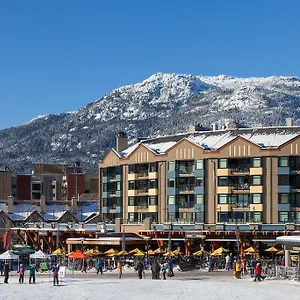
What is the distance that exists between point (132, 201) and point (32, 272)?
5286 cm

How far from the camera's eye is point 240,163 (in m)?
124

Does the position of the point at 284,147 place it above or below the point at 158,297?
above

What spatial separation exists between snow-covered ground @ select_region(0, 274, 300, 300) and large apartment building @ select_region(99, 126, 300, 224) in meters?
36.7

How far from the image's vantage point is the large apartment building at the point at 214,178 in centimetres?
12162

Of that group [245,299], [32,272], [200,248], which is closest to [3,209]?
[200,248]

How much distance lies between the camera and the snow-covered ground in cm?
6825

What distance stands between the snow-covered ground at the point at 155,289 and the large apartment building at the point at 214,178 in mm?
36719

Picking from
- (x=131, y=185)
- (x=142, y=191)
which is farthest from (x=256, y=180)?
(x=131, y=185)

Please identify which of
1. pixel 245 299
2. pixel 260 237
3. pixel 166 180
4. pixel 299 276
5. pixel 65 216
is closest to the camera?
pixel 245 299

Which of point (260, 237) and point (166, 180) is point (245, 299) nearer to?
point (260, 237)

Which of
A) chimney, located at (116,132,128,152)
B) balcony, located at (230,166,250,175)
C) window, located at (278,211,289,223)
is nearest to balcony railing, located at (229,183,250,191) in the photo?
balcony, located at (230,166,250,175)

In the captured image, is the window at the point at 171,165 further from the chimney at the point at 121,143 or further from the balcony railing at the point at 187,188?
the chimney at the point at 121,143

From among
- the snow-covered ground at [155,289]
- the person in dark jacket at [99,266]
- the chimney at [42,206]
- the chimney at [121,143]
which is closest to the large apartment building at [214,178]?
the chimney at [121,143]

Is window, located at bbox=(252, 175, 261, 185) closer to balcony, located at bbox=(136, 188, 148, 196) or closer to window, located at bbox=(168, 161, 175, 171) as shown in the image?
window, located at bbox=(168, 161, 175, 171)
